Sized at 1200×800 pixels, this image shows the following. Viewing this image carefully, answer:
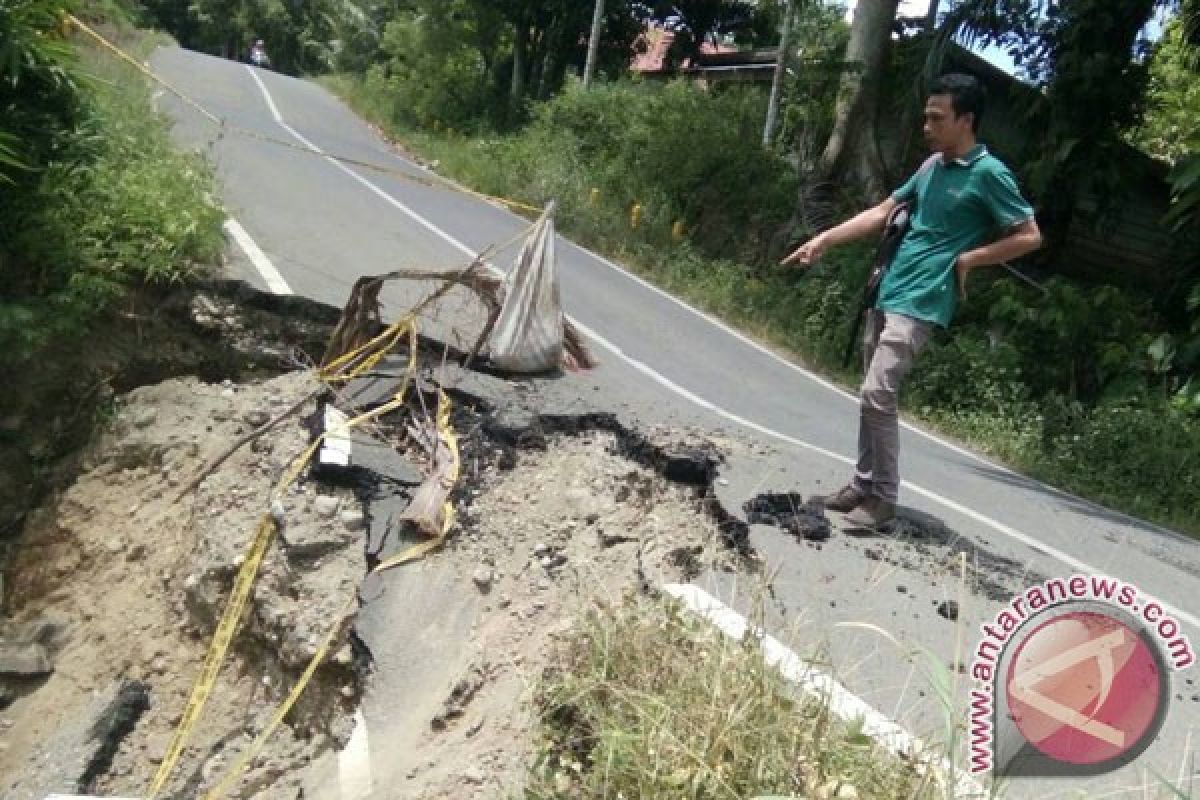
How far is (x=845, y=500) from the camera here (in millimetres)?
4785

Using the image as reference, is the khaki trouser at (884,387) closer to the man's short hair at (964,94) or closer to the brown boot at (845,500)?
the brown boot at (845,500)

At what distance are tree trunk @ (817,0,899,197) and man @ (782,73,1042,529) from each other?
10.1m

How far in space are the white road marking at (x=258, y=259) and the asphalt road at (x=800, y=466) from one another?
105mm

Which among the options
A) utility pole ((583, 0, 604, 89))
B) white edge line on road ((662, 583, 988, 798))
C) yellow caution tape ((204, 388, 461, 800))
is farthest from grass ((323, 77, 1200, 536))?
white edge line on road ((662, 583, 988, 798))

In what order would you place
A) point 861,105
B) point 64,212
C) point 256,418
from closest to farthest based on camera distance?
point 256,418 < point 64,212 < point 861,105

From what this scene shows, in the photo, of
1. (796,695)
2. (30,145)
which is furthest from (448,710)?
(30,145)

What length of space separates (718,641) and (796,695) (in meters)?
0.28

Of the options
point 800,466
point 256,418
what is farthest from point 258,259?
point 800,466

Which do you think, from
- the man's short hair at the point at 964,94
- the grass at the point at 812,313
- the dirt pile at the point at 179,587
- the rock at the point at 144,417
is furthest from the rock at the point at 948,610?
the grass at the point at 812,313

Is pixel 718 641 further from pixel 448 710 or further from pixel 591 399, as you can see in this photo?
pixel 591 399

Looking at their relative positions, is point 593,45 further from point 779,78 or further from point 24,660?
point 24,660

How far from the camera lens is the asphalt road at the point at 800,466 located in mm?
3387

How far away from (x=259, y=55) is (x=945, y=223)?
43986mm

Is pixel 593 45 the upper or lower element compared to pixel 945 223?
upper
